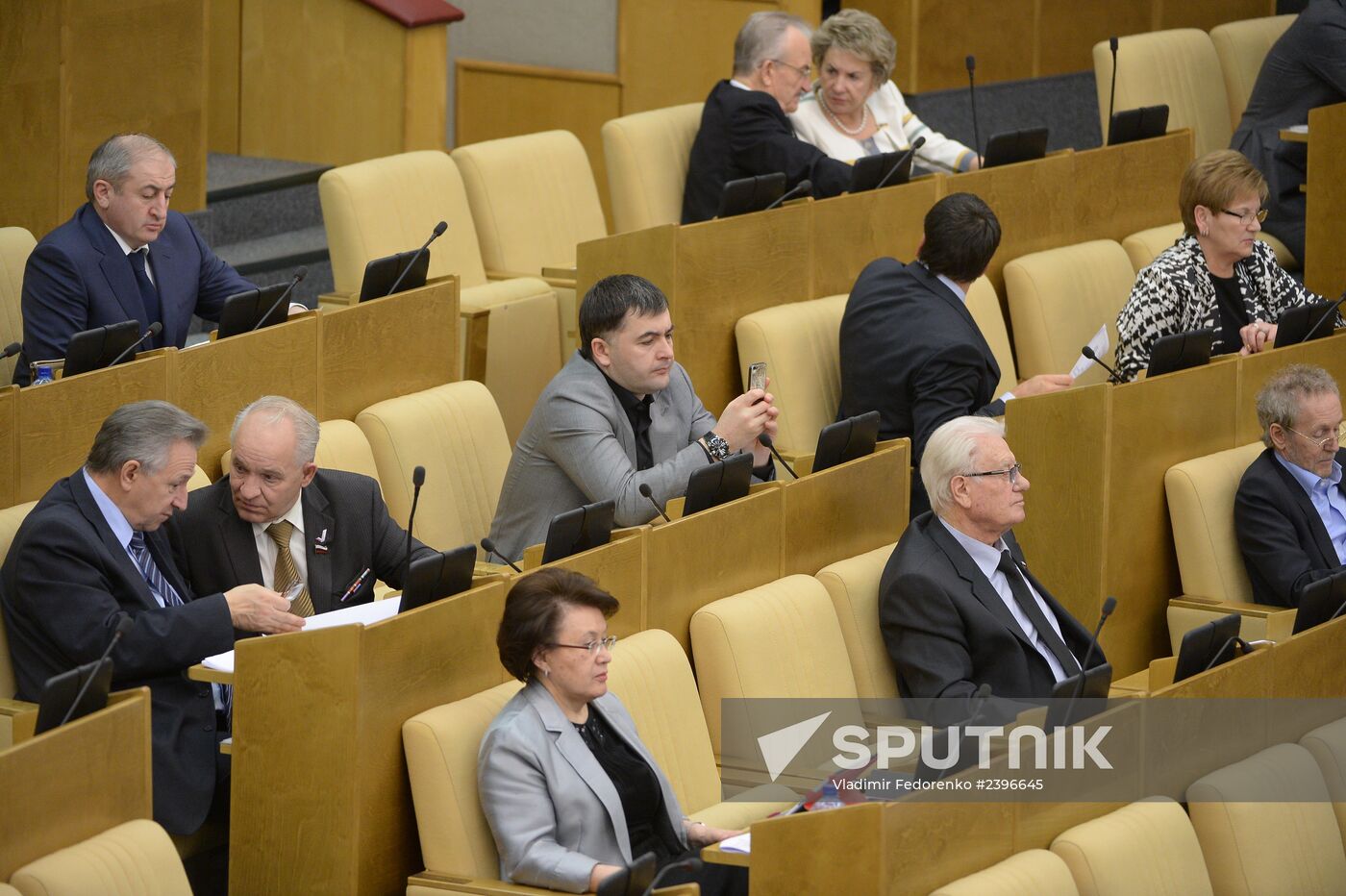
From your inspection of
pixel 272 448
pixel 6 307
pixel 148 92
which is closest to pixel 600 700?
pixel 272 448

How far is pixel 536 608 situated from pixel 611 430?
752 mm

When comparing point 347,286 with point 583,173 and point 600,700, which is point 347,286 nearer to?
point 583,173

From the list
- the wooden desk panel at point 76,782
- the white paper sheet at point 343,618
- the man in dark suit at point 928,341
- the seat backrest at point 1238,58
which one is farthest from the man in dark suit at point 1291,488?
the seat backrest at point 1238,58

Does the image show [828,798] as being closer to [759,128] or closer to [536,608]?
[536,608]

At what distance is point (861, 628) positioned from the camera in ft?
9.69

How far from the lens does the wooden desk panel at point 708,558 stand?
2789mm

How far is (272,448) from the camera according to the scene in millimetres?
2691

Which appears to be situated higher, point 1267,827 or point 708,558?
point 708,558

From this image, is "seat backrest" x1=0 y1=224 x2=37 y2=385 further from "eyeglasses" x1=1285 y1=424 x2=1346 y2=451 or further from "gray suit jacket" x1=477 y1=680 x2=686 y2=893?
"eyeglasses" x1=1285 y1=424 x2=1346 y2=451

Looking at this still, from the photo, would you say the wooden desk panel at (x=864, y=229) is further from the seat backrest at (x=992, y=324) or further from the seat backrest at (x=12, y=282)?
the seat backrest at (x=12, y=282)

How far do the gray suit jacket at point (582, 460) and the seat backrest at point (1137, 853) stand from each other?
2.99 ft

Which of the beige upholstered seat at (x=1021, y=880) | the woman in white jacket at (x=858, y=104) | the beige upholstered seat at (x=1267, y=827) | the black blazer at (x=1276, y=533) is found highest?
the woman in white jacket at (x=858, y=104)

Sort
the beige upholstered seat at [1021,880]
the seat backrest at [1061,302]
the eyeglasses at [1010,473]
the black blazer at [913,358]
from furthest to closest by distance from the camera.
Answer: the seat backrest at [1061,302], the black blazer at [913,358], the eyeglasses at [1010,473], the beige upholstered seat at [1021,880]

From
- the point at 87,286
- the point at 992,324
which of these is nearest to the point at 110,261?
the point at 87,286
